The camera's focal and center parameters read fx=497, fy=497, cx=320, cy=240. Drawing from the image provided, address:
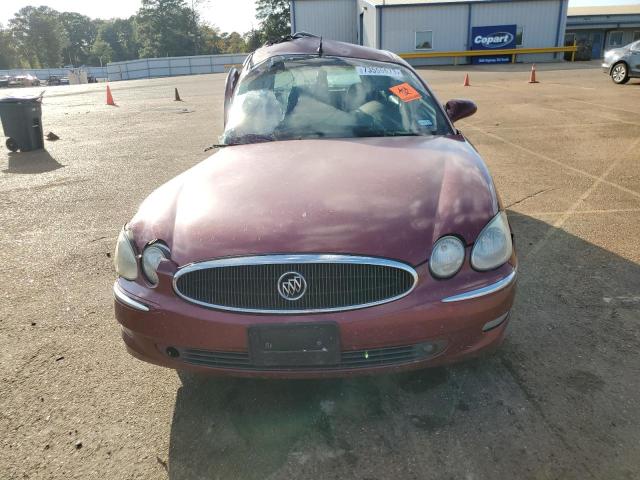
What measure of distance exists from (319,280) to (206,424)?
2.90ft

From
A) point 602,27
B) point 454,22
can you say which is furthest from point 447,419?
point 602,27

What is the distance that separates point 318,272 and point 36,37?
127161mm

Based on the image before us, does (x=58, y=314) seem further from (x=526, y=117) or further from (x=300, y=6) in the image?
(x=300, y=6)

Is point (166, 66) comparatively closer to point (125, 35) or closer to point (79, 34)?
point (125, 35)

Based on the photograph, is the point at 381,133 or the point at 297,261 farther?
the point at 381,133

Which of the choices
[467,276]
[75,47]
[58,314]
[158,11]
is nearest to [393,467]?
[467,276]

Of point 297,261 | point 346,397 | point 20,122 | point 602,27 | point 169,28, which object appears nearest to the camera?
point 297,261

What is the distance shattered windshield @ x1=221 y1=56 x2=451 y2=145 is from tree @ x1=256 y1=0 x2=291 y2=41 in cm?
6857

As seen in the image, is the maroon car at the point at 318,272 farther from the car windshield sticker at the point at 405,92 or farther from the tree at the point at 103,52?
the tree at the point at 103,52

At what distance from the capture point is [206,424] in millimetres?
2270

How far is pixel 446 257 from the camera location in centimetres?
210

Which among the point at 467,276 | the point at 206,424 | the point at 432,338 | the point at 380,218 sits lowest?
the point at 206,424

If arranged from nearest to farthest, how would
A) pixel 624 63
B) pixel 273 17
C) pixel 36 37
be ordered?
1. pixel 624 63
2. pixel 273 17
3. pixel 36 37

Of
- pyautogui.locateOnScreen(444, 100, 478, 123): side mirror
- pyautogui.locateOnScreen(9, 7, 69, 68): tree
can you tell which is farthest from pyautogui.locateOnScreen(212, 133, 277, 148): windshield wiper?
pyautogui.locateOnScreen(9, 7, 69, 68): tree
